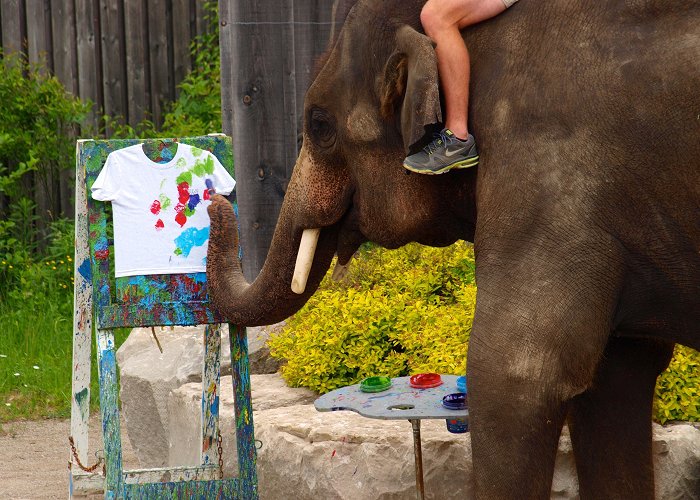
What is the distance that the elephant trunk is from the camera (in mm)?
4254

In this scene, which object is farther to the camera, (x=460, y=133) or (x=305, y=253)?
(x=305, y=253)

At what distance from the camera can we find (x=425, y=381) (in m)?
4.80

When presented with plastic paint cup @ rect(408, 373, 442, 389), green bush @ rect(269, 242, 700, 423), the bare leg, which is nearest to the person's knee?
the bare leg

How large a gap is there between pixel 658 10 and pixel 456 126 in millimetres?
623

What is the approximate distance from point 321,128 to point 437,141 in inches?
25.3

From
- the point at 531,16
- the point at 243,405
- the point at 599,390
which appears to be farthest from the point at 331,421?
the point at 531,16

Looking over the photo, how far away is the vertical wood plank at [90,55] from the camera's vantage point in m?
9.69

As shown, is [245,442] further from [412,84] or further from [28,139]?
[28,139]

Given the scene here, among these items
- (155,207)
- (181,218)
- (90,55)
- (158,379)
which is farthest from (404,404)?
(90,55)

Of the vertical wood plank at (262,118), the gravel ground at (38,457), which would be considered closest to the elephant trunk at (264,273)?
the vertical wood plank at (262,118)

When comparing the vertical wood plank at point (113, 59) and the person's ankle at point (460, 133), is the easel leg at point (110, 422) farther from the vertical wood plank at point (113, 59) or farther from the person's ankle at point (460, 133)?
the vertical wood plank at point (113, 59)

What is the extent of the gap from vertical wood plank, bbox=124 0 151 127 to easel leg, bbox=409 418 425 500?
568 cm

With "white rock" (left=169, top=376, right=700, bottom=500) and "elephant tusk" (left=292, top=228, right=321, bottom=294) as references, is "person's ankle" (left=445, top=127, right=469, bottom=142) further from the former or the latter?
"white rock" (left=169, top=376, right=700, bottom=500)

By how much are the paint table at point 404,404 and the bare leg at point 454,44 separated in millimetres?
1221
